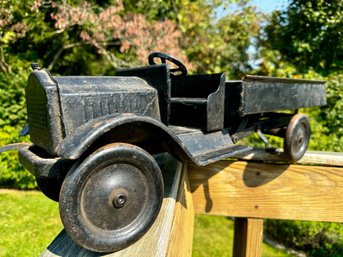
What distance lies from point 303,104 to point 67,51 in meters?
6.91

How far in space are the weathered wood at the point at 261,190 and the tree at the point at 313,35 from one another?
5.37m

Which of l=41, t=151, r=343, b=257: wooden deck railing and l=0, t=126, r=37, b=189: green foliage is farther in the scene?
l=0, t=126, r=37, b=189: green foliage

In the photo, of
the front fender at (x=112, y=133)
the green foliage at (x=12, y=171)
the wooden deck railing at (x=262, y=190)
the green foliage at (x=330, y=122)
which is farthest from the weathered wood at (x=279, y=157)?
the green foliage at (x=12, y=171)

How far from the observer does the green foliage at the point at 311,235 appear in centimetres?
361

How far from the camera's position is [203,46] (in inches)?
329

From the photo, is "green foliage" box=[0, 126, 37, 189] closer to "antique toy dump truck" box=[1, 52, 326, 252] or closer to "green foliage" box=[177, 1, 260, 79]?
"antique toy dump truck" box=[1, 52, 326, 252]

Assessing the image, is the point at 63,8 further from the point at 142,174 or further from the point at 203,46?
the point at 142,174

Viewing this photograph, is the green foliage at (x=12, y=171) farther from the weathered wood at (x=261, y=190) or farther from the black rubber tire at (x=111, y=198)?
the black rubber tire at (x=111, y=198)

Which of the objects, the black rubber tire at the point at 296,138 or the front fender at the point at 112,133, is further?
the black rubber tire at the point at 296,138

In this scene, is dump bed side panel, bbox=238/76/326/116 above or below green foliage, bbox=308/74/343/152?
above

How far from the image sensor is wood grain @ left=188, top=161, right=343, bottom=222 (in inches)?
69.8

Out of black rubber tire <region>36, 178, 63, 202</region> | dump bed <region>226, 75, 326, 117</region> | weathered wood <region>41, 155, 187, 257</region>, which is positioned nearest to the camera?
weathered wood <region>41, 155, 187, 257</region>

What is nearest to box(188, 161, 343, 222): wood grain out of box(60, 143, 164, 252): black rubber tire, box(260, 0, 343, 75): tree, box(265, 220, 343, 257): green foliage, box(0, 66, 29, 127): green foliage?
box(60, 143, 164, 252): black rubber tire

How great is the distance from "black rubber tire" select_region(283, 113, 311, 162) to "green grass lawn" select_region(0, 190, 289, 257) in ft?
5.55
